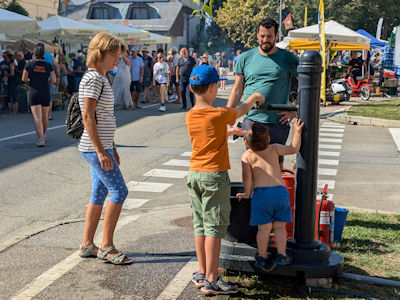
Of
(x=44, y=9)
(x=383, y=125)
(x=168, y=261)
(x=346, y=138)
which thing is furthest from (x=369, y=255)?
(x=44, y=9)

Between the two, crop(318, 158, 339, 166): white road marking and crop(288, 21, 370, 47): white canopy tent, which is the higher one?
crop(288, 21, 370, 47): white canopy tent

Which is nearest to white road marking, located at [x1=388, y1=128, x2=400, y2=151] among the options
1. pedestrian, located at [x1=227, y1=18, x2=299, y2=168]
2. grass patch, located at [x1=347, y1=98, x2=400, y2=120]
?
grass patch, located at [x1=347, y1=98, x2=400, y2=120]

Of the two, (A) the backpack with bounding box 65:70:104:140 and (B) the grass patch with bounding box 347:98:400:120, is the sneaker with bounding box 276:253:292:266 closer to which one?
(A) the backpack with bounding box 65:70:104:140

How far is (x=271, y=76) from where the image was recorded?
5.51 m

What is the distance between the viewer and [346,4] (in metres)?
56.6

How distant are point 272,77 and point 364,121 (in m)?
12.0

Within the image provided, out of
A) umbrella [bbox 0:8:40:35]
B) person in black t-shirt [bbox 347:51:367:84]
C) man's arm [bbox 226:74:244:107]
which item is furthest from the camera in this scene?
person in black t-shirt [bbox 347:51:367:84]

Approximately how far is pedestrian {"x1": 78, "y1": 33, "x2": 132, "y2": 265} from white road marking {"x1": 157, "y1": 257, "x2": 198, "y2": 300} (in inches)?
19.1

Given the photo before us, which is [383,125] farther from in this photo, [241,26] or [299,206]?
[241,26]

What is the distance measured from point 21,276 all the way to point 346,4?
56.0 metres

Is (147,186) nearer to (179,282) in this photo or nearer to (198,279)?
(179,282)

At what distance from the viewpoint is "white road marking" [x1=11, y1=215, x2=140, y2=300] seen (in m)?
4.27

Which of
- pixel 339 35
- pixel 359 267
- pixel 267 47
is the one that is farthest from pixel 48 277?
pixel 339 35

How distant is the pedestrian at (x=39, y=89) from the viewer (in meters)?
11.4
